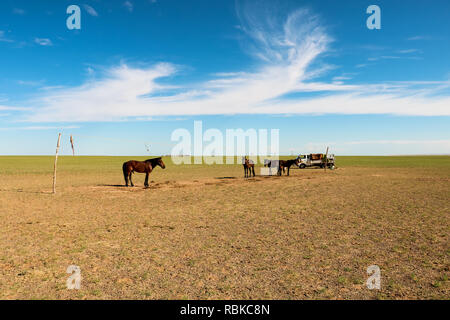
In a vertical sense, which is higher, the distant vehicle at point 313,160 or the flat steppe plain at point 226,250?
the distant vehicle at point 313,160

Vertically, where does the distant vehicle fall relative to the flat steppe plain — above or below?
above

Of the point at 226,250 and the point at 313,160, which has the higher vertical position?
the point at 313,160

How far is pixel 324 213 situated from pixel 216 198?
6.35 m

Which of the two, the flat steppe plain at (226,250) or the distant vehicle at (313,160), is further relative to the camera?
the distant vehicle at (313,160)

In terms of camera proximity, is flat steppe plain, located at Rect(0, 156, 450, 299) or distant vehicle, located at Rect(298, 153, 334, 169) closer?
flat steppe plain, located at Rect(0, 156, 450, 299)

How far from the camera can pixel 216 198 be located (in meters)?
15.5

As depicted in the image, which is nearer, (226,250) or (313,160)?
(226,250)

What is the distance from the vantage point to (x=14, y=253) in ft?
22.5

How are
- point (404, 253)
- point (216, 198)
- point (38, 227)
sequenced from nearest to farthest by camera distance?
point (404, 253)
point (38, 227)
point (216, 198)

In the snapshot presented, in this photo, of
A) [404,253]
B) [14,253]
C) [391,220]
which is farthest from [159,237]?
[391,220]
